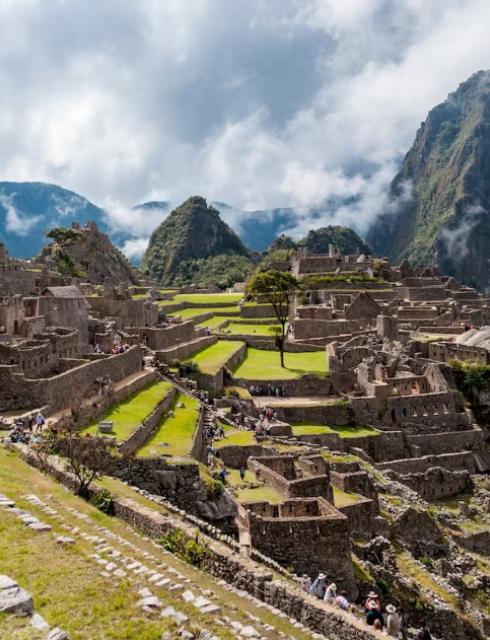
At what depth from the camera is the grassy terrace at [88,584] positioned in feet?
20.9

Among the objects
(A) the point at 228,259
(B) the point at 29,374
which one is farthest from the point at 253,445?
(A) the point at 228,259

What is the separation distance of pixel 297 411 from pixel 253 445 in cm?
882

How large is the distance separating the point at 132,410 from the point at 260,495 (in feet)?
16.6

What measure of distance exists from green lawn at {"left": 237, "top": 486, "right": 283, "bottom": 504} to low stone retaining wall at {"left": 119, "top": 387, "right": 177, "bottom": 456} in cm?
302

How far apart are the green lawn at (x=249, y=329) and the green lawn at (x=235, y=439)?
19.7 metres

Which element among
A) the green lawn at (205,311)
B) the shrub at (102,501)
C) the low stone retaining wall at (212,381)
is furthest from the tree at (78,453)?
the green lawn at (205,311)

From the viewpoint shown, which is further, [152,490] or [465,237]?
[465,237]

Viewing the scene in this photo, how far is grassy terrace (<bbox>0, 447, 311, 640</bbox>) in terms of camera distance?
20.9 feet

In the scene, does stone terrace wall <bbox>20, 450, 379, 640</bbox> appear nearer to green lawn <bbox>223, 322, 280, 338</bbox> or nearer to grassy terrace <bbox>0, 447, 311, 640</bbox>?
grassy terrace <bbox>0, 447, 311, 640</bbox>

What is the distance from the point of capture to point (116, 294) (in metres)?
38.0

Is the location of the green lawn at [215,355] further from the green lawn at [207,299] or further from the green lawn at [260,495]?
the green lawn at [207,299]

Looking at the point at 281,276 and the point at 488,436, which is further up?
the point at 281,276

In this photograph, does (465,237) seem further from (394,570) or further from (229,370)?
(394,570)

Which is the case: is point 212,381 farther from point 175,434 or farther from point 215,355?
point 175,434
